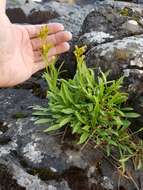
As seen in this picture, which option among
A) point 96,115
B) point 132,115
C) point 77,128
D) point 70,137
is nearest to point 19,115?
point 70,137

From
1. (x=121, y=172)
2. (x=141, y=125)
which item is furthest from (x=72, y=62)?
(x=121, y=172)

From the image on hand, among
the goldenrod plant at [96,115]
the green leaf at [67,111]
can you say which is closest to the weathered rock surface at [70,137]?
the goldenrod plant at [96,115]

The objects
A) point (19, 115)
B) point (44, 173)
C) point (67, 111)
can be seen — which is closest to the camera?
point (44, 173)

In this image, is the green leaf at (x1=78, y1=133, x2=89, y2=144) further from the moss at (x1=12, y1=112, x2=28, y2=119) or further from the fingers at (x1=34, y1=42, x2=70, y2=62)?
the fingers at (x1=34, y1=42, x2=70, y2=62)

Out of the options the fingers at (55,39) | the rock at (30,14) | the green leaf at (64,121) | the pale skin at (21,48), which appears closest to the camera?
the green leaf at (64,121)

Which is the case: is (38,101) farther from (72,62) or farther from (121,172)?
(121,172)

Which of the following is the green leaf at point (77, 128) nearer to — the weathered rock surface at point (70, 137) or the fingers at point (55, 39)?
the weathered rock surface at point (70, 137)

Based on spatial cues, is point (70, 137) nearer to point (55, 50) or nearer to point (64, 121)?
point (64, 121)
